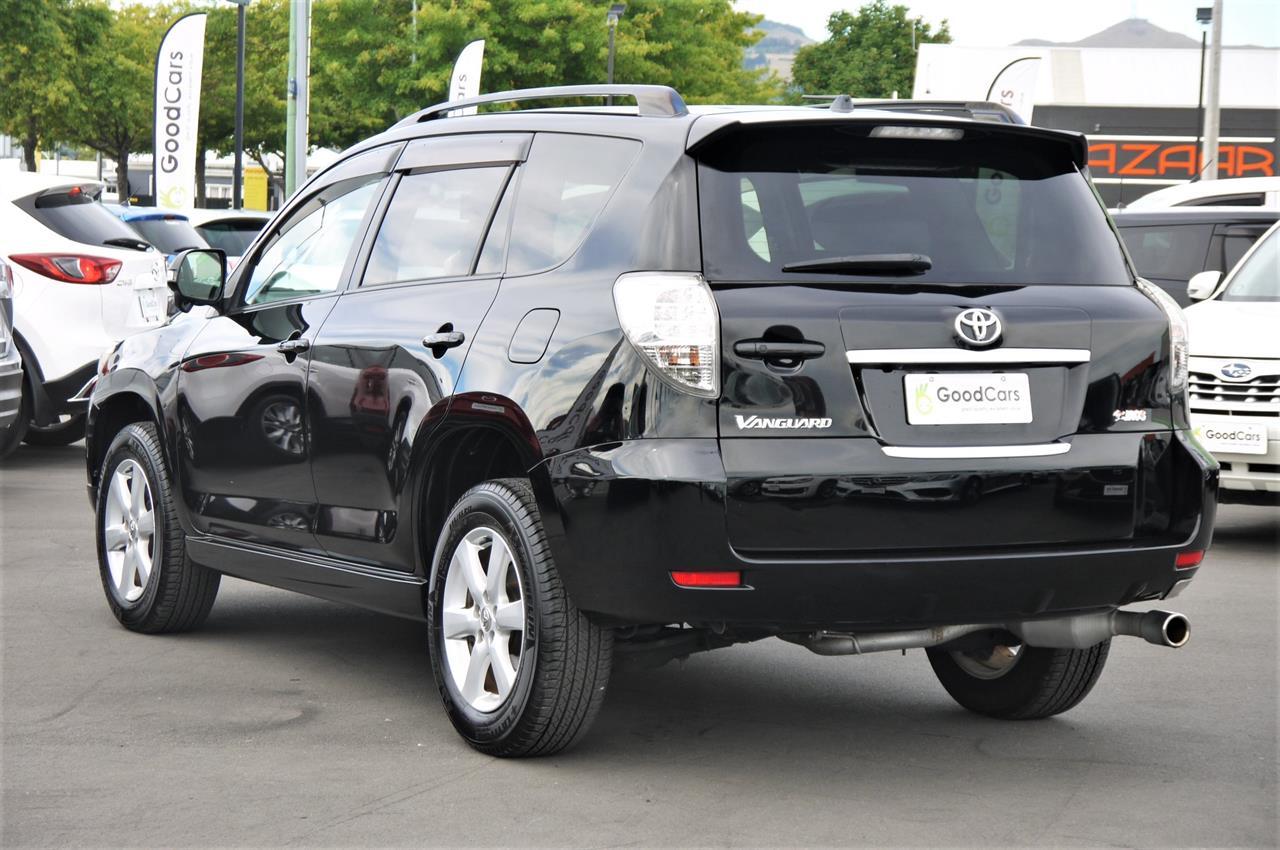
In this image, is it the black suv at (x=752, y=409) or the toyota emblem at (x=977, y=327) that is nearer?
the black suv at (x=752, y=409)

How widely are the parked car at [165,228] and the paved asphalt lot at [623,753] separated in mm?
9359

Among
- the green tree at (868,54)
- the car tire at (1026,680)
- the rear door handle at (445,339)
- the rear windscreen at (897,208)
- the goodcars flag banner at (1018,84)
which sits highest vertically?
the green tree at (868,54)

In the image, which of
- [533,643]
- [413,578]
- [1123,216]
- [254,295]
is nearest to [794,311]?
[533,643]

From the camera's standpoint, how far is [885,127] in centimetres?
480

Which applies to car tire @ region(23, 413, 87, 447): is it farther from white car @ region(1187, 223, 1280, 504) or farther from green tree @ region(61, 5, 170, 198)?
green tree @ region(61, 5, 170, 198)

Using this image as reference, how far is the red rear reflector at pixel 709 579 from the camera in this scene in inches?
172

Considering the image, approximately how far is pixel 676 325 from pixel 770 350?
0.79 ft

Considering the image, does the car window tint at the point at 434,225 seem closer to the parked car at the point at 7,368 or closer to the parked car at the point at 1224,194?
the parked car at the point at 7,368

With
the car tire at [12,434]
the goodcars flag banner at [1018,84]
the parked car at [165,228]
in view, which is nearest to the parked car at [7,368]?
the car tire at [12,434]

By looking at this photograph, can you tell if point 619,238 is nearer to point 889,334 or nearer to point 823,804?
point 889,334

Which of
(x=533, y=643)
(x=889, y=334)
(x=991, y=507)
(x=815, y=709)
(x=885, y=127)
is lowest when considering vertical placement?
(x=815, y=709)

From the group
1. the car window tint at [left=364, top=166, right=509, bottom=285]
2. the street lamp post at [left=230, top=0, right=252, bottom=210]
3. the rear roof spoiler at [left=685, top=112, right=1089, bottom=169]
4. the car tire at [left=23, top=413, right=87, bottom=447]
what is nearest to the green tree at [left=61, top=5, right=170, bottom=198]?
the street lamp post at [left=230, top=0, right=252, bottom=210]

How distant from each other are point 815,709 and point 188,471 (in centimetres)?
244

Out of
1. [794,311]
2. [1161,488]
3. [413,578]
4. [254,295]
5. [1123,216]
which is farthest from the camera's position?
[1123,216]
